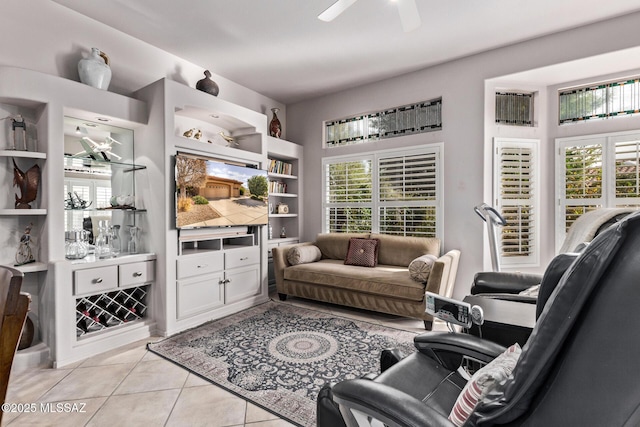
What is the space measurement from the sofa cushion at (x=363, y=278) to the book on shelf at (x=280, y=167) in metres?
1.51

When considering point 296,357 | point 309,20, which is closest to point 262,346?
point 296,357

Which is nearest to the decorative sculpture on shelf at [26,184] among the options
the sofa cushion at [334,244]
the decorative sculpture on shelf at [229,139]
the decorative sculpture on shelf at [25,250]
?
the decorative sculpture on shelf at [25,250]

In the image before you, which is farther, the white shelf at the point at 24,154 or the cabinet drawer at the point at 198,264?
the cabinet drawer at the point at 198,264

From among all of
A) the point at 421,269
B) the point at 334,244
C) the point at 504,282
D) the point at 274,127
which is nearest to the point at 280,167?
the point at 274,127

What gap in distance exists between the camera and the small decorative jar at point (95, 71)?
278cm

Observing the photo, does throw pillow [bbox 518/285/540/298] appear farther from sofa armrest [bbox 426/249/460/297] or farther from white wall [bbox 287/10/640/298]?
white wall [bbox 287/10/640/298]

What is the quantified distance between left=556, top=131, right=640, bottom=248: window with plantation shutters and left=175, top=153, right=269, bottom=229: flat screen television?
344cm

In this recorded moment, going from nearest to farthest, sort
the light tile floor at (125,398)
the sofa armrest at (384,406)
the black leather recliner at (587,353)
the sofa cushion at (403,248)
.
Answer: the black leather recliner at (587,353) → the sofa armrest at (384,406) → the light tile floor at (125,398) → the sofa cushion at (403,248)

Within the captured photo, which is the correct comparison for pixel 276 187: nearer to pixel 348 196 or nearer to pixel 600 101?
pixel 348 196

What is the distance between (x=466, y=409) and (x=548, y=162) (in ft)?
12.1

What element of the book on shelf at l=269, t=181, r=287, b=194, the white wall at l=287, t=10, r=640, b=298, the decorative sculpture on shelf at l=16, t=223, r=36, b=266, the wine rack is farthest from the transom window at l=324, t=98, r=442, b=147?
the decorative sculpture on shelf at l=16, t=223, r=36, b=266

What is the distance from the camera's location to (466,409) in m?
0.94

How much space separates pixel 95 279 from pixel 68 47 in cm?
203

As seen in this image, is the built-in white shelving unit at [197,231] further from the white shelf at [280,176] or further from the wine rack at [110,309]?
the white shelf at [280,176]
